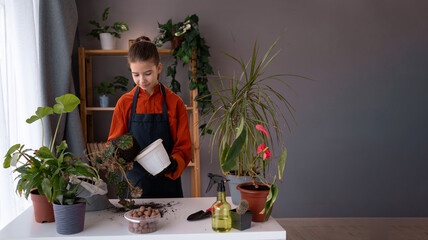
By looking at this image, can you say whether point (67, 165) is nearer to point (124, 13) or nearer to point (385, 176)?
point (124, 13)

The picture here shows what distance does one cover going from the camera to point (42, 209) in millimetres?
1199

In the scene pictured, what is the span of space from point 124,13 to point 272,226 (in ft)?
8.82

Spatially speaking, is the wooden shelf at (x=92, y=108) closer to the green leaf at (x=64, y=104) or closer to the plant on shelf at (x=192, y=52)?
the plant on shelf at (x=192, y=52)

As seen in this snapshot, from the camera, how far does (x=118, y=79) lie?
120 inches

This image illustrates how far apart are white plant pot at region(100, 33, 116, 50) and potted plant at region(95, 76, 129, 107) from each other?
11.5 inches

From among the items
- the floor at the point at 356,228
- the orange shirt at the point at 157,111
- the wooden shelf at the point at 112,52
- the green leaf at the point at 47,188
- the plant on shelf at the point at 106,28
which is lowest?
the floor at the point at 356,228

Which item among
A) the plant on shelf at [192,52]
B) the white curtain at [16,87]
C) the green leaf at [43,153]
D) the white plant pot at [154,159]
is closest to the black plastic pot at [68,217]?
the green leaf at [43,153]

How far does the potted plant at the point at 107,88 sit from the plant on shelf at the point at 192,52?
0.48 metres

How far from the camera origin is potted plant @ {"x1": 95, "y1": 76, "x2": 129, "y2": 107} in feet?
9.79

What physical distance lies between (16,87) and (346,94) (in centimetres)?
296

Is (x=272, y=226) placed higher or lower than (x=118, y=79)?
lower

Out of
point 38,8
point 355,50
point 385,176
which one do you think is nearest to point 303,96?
point 355,50

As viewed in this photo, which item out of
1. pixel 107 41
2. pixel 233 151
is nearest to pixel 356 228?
pixel 233 151

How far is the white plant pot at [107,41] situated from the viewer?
2959mm
